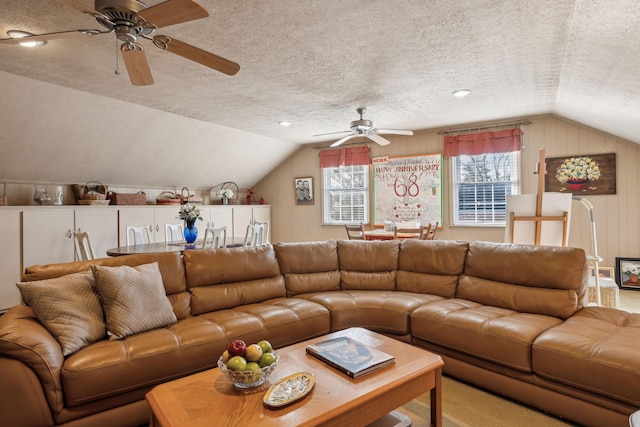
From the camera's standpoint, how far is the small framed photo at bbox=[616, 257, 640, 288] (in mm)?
4652

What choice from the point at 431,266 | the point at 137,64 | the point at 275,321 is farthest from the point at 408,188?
the point at 137,64

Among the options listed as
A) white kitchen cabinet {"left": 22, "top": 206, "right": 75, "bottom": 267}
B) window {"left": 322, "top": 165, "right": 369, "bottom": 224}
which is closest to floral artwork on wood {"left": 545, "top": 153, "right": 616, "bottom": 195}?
window {"left": 322, "top": 165, "right": 369, "bottom": 224}

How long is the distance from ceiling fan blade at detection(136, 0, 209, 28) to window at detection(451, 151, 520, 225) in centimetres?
493

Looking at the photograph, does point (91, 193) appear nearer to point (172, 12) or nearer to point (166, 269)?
point (166, 269)

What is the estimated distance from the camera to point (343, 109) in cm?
473

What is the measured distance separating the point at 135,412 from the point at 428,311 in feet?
6.54

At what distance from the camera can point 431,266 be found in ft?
10.8

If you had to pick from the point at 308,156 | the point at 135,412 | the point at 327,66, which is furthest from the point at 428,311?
the point at 308,156

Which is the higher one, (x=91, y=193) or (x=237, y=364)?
(x=91, y=193)

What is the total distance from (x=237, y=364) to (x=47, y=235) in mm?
4284

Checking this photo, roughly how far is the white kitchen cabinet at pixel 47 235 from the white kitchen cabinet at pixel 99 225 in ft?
0.40

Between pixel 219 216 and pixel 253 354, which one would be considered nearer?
pixel 253 354

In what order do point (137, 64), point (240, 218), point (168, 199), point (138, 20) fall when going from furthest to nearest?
point (240, 218), point (168, 199), point (137, 64), point (138, 20)

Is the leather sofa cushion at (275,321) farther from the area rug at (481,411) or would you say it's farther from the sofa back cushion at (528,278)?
the sofa back cushion at (528,278)
